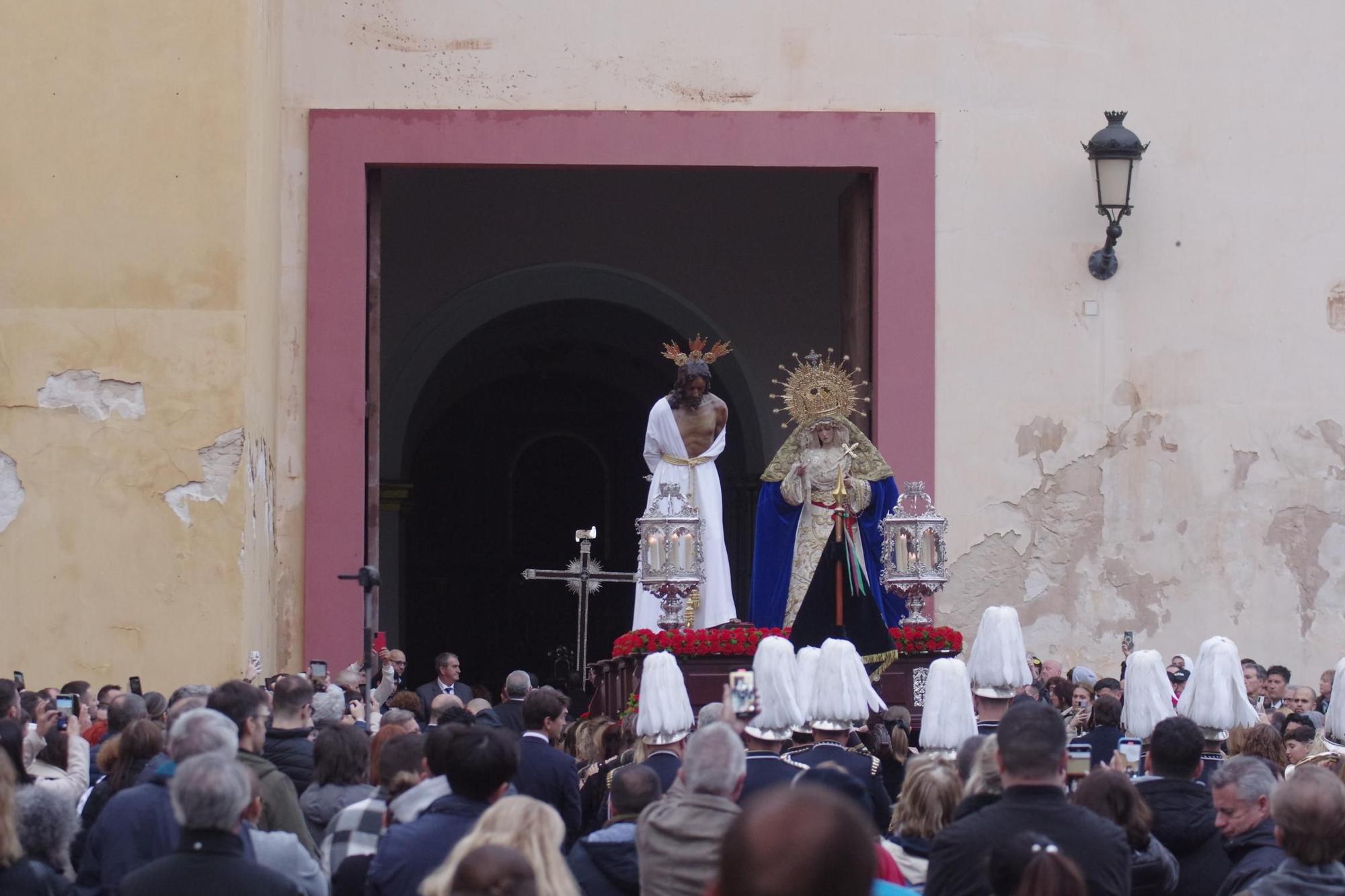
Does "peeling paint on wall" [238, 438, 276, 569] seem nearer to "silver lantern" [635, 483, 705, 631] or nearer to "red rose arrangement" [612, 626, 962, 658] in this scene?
"silver lantern" [635, 483, 705, 631]

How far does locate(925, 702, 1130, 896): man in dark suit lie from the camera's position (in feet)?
16.3

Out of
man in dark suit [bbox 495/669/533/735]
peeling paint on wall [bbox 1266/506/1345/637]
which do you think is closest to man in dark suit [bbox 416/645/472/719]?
man in dark suit [bbox 495/669/533/735]

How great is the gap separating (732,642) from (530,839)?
23.4 feet

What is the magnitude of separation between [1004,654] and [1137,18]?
20.9 ft

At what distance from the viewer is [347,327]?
555 inches

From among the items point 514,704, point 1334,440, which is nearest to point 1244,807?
point 514,704

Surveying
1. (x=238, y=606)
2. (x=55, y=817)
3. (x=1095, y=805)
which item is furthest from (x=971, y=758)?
(x=238, y=606)

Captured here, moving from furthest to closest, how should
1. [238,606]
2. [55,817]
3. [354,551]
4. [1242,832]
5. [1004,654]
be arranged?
1. [354,551]
2. [238,606]
3. [1004,654]
4. [1242,832]
5. [55,817]

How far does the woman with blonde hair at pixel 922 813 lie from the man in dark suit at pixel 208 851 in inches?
68.2

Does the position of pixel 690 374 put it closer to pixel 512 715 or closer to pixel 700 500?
pixel 700 500

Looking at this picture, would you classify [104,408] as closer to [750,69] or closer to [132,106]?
[132,106]

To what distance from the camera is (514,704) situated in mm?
9992

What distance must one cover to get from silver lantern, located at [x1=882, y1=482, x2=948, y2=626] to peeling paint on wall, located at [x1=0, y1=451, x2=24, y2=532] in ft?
16.1

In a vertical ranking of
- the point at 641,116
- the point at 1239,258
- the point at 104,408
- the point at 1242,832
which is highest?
the point at 641,116
